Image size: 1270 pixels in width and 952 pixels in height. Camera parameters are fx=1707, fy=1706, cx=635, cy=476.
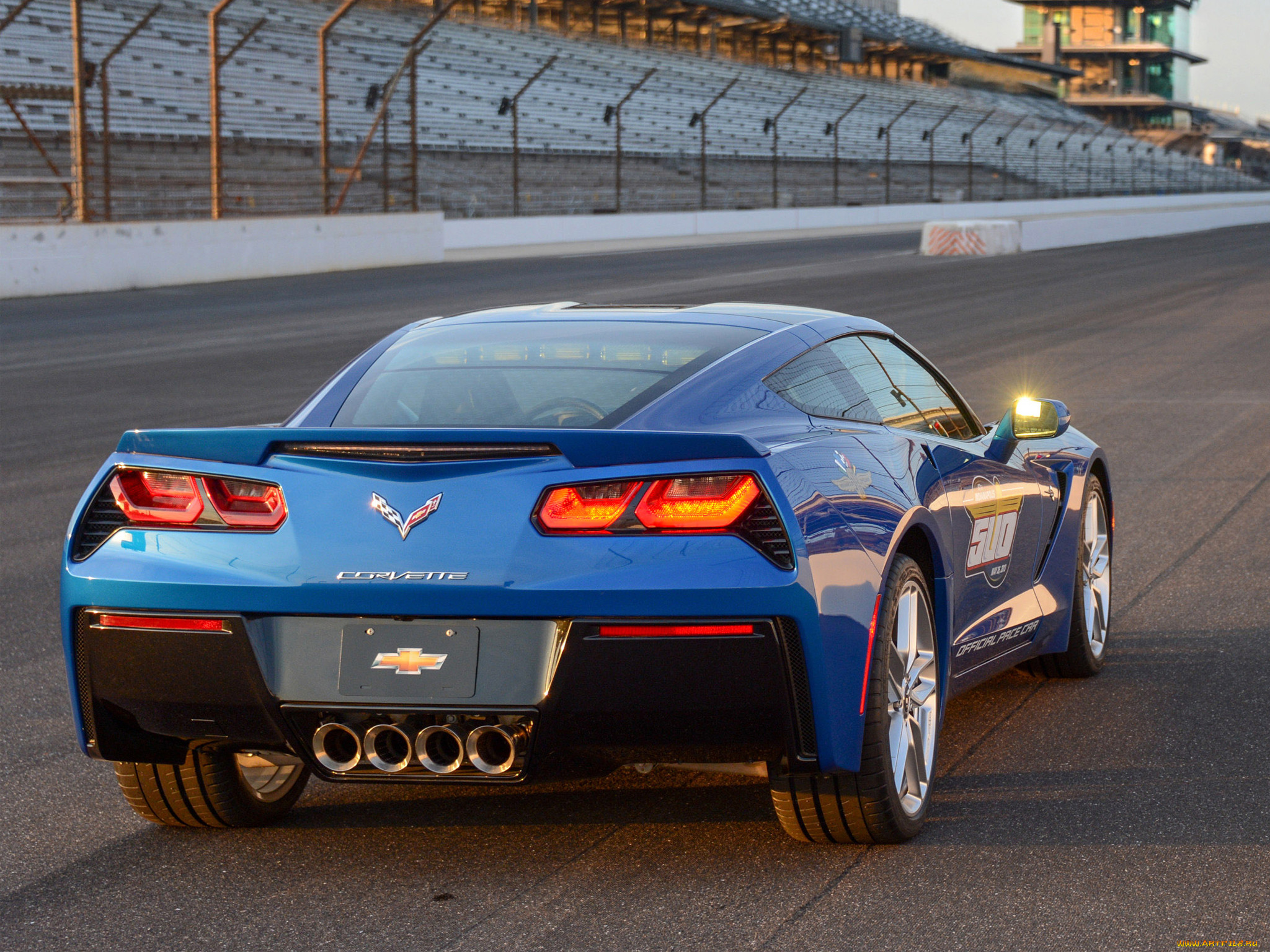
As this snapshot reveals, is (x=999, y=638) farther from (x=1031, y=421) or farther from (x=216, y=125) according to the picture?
(x=216, y=125)

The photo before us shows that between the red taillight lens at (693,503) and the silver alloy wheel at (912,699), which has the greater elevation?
the red taillight lens at (693,503)

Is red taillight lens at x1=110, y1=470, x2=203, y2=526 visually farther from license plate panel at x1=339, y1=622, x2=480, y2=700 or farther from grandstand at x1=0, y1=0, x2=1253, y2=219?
grandstand at x1=0, y1=0, x2=1253, y2=219

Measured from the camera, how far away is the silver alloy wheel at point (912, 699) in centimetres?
402

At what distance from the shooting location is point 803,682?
3.54 metres

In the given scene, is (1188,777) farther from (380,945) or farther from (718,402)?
(380,945)

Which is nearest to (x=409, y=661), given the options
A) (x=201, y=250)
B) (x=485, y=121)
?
(x=201, y=250)

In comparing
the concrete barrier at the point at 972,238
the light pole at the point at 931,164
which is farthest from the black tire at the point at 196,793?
the light pole at the point at 931,164

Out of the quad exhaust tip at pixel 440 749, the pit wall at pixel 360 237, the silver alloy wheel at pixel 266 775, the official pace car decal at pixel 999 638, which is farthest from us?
the pit wall at pixel 360 237

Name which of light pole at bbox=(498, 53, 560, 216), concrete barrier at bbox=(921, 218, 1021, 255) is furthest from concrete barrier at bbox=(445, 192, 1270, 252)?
concrete barrier at bbox=(921, 218, 1021, 255)

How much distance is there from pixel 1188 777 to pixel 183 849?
2604 millimetres

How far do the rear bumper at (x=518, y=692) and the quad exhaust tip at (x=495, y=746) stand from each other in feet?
0.06

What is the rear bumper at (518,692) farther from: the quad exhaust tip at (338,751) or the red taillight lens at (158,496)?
the red taillight lens at (158,496)

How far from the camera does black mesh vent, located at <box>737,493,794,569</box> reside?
11.5ft

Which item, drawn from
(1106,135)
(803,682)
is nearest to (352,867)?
(803,682)
